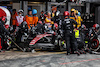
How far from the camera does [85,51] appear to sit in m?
8.78

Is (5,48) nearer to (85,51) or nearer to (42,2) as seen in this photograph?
(85,51)

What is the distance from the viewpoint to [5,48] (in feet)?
30.4

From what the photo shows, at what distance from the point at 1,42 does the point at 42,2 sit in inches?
290

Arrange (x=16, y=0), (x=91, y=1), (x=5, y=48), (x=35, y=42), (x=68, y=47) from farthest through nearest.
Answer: (x=91, y=1), (x=16, y=0), (x=5, y=48), (x=35, y=42), (x=68, y=47)

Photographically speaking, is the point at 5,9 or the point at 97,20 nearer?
the point at 5,9

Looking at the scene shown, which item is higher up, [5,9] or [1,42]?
[5,9]

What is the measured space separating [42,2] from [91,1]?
4.46m

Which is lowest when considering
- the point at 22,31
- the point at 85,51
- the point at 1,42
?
the point at 85,51

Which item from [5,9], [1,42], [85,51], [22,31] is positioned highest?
[5,9]

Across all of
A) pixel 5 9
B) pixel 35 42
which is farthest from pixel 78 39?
pixel 5 9

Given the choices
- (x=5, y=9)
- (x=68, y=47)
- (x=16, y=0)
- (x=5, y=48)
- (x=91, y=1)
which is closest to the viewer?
(x=68, y=47)

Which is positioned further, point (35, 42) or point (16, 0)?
point (16, 0)

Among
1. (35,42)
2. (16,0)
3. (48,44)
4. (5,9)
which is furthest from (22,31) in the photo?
(16,0)

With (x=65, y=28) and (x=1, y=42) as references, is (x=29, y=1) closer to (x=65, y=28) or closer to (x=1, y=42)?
(x=1, y=42)
